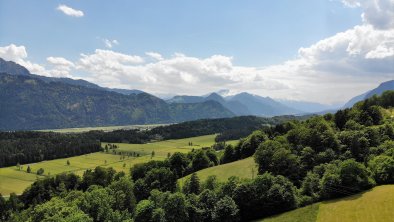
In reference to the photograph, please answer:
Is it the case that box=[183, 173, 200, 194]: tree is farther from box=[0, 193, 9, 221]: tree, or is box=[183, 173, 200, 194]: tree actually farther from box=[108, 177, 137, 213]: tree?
box=[0, 193, 9, 221]: tree

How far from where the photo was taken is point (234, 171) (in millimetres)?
118438

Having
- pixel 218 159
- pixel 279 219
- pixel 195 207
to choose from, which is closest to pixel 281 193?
pixel 279 219

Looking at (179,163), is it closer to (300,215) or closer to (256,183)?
(256,183)

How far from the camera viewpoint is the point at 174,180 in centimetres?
11594

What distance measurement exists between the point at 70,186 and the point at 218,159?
59.6 metres

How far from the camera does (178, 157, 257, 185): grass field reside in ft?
366

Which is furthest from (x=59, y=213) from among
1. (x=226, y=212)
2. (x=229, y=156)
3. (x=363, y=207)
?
(x=229, y=156)

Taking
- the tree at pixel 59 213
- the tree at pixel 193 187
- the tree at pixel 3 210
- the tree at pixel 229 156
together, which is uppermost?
the tree at pixel 229 156

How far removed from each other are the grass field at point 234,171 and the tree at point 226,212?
78.6 ft

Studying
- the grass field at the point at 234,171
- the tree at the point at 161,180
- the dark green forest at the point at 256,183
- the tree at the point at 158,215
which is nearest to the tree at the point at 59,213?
the dark green forest at the point at 256,183

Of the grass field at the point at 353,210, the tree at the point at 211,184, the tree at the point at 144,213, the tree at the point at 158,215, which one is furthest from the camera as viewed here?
the tree at the point at 211,184

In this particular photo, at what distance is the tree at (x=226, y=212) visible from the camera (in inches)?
3295

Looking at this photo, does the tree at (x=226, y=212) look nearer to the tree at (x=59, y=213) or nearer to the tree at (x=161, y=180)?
the tree at (x=59, y=213)

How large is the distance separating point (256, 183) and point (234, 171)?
101 feet
